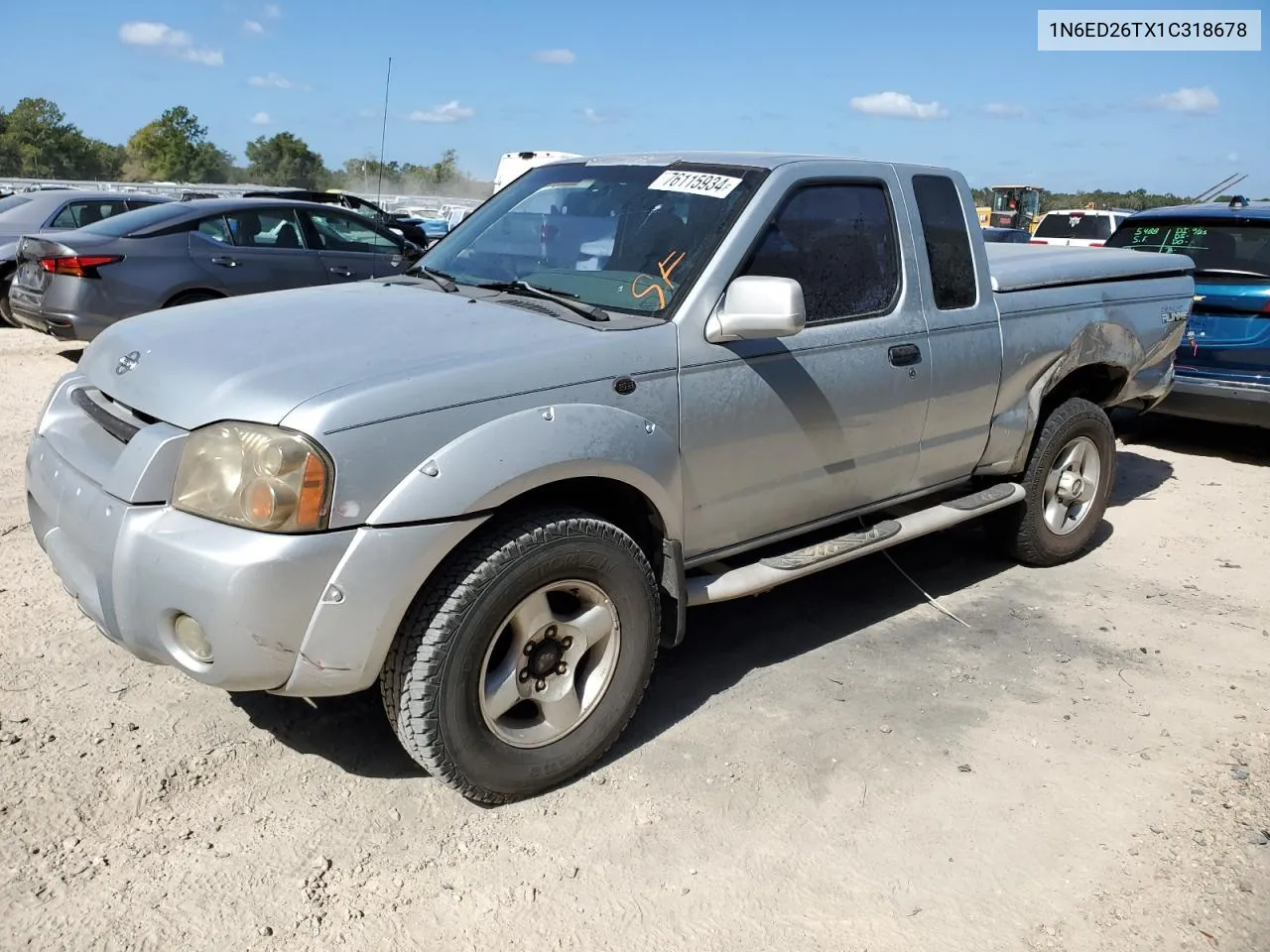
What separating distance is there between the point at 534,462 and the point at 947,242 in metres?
2.34

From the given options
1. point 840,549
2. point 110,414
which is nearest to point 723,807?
point 840,549

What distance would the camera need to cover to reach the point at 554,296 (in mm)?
3506

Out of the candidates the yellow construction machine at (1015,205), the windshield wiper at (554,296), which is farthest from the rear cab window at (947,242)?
the yellow construction machine at (1015,205)

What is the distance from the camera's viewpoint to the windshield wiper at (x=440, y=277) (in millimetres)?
3728

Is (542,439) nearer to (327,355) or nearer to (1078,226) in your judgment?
(327,355)

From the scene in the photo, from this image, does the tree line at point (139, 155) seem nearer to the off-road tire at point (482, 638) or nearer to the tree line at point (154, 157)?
the tree line at point (154, 157)

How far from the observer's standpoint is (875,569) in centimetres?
520

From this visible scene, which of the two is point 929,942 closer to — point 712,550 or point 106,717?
point 712,550

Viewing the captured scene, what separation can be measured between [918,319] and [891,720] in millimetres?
1554

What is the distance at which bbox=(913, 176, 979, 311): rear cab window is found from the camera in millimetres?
4203

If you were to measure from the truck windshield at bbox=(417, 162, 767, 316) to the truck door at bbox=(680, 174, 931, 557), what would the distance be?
19cm

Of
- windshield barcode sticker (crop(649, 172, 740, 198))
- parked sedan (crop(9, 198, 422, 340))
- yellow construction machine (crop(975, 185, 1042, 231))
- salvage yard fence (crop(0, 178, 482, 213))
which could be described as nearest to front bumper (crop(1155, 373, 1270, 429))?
windshield barcode sticker (crop(649, 172, 740, 198))

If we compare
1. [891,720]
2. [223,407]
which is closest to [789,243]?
[891,720]

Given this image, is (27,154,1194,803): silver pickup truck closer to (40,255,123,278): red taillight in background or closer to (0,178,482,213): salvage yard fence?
(40,255,123,278): red taillight in background
